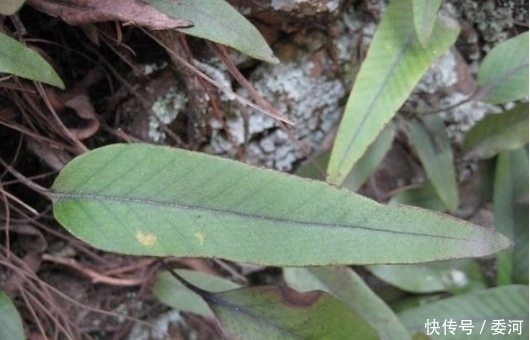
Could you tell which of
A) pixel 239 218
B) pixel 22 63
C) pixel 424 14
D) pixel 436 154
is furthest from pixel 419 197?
pixel 22 63

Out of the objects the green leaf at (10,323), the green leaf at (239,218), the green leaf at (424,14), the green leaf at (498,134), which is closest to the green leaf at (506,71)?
the green leaf at (498,134)

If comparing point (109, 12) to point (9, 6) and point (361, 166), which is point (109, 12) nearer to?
point (9, 6)

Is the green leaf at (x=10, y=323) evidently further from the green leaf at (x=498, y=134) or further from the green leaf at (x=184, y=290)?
the green leaf at (x=498, y=134)

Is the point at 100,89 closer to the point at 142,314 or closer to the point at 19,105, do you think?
the point at 19,105

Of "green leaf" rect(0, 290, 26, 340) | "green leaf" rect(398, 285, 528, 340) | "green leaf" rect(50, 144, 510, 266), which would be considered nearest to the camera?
"green leaf" rect(50, 144, 510, 266)

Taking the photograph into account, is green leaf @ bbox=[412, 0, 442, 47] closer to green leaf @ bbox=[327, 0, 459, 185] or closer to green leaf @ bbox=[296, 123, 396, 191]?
green leaf @ bbox=[327, 0, 459, 185]

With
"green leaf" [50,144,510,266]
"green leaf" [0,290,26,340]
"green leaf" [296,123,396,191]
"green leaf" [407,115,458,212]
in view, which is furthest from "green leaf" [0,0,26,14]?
"green leaf" [407,115,458,212]
